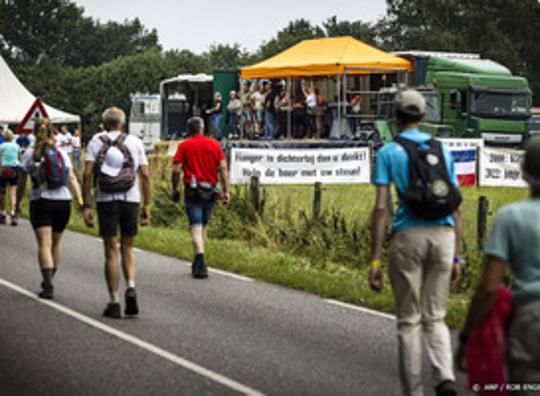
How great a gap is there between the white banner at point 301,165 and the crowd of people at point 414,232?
29.8 ft

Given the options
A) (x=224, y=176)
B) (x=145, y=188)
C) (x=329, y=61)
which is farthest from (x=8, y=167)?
(x=145, y=188)

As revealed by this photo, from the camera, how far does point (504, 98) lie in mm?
36969

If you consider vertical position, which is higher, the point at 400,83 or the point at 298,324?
the point at 400,83

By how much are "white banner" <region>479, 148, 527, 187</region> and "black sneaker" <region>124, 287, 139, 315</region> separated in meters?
15.3

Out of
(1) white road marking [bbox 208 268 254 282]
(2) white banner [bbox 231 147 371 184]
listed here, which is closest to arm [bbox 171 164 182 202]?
(1) white road marking [bbox 208 268 254 282]

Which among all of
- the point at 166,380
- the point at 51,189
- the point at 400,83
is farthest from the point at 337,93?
the point at 166,380

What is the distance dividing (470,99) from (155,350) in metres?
27.2

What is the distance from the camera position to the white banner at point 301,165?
72.1ft

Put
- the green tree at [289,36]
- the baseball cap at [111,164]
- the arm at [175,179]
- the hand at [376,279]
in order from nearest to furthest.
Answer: the hand at [376,279]
the baseball cap at [111,164]
the arm at [175,179]
the green tree at [289,36]

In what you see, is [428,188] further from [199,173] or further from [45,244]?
[199,173]

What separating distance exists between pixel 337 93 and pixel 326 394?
23.8 meters

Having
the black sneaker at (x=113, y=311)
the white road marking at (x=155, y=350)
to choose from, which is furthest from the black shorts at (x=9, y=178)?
the black sneaker at (x=113, y=311)

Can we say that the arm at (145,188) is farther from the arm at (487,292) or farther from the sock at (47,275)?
the arm at (487,292)

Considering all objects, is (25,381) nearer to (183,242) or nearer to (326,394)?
(326,394)
